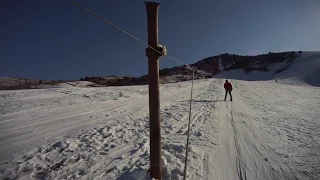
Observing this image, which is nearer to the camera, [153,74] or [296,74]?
[153,74]

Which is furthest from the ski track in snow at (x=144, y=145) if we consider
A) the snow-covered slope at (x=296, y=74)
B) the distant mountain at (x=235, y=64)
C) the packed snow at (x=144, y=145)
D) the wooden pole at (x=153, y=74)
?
the distant mountain at (x=235, y=64)

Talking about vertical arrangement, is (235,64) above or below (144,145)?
above

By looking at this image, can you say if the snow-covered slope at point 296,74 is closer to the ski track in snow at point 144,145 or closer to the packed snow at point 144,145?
the packed snow at point 144,145

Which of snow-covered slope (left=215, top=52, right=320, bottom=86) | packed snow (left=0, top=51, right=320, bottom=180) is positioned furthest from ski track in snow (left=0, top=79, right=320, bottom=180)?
snow-covered slope (left=215, top=52, right=320, bottom=86)

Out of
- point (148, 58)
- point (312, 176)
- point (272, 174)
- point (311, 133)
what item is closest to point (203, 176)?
point (272, 174)

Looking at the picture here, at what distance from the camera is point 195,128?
27.0 feet

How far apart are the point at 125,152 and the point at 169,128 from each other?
2688mm

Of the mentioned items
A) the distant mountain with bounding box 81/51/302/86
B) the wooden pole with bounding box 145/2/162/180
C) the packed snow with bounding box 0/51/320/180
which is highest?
the distant mountain with bounding box 81/51/302/86

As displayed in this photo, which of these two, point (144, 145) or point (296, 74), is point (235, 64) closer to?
point (296, 74)

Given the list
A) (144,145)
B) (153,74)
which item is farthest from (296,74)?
(153,74)

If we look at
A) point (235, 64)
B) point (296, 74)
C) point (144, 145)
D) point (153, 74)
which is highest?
point (235, 64)

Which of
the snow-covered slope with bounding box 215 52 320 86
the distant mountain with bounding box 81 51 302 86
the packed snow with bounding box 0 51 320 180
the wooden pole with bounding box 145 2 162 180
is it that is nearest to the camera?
the wooden pole with bounding box 145 2 162 180

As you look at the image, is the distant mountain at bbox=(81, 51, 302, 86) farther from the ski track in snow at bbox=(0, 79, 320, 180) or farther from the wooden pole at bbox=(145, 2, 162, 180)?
the wooden pole at bbox=(145, 2, 162, 180)

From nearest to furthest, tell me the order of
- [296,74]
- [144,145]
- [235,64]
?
[144,145] < [296,74] < [235,64]
